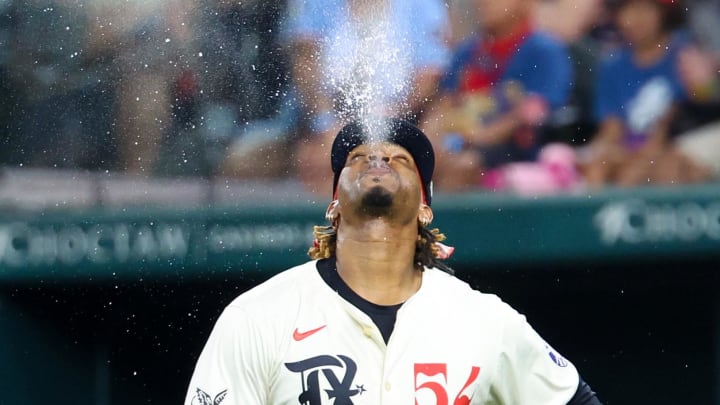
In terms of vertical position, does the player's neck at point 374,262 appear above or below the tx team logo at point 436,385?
above

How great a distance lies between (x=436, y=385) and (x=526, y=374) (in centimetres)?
28

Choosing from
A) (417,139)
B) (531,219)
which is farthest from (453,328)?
(531,219)

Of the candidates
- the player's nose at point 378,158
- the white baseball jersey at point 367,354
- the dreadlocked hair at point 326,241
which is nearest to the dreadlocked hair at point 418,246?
the dreadlocked hair at point 326,241

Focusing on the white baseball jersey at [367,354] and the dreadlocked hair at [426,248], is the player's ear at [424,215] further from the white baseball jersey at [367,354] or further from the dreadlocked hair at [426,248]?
the white baseball jersey at [367,354]

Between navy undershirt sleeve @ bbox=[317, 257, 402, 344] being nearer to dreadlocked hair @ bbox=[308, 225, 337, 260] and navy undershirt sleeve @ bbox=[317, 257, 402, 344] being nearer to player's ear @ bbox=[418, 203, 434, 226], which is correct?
dreadlocked hair @ bbox=[308, 225, 337, 260]

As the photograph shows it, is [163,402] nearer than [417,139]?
No

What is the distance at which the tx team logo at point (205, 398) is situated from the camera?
3.23 m

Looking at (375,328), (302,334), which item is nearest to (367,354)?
(375,328)

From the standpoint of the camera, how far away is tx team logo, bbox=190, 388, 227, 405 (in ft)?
10.6

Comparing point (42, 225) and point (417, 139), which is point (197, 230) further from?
point (417, 139)

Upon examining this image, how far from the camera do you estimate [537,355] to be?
3.54 m

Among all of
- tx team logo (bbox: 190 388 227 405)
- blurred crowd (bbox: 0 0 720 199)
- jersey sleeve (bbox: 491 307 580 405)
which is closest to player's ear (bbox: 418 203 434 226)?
jersey sleeve (bbox: 491 307 580 405)

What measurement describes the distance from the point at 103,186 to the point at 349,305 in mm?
2918

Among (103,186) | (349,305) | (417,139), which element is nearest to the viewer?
(349,305)
